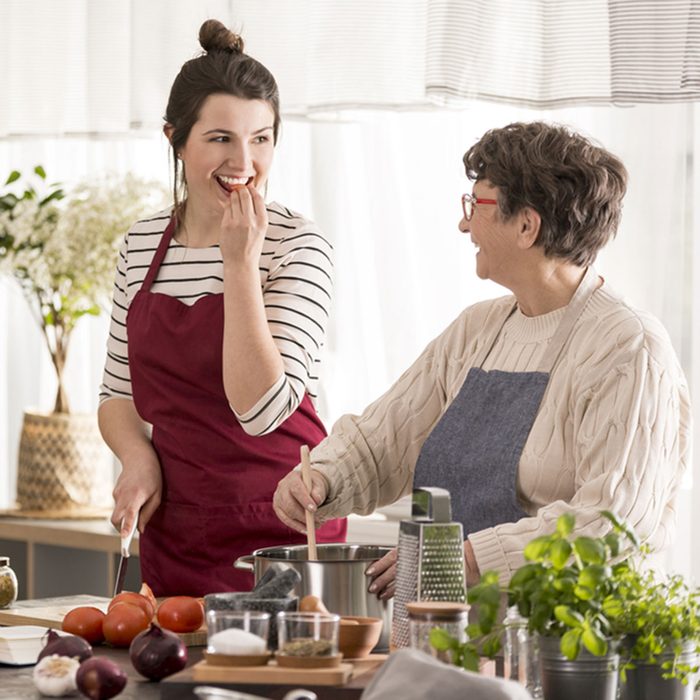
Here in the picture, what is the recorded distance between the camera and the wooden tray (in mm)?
1423

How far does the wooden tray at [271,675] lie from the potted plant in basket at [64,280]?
6.75 ft

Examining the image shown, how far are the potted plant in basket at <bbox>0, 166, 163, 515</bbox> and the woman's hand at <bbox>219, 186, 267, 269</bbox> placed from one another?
3.69 feet

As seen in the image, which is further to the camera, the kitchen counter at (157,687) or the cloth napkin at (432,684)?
the kitchen counter at (157,687)

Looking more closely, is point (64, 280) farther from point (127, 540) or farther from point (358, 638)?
point (358, 638)

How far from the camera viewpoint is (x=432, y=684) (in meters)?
1.27

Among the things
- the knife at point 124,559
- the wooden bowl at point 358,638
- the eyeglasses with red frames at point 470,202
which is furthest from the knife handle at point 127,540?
the eyeglasses with red frames at point 470,202

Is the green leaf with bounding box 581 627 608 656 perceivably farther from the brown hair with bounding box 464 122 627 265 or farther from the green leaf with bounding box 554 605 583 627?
the brown hair with bounding box 464 122 627 265

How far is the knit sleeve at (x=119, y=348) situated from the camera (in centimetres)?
251

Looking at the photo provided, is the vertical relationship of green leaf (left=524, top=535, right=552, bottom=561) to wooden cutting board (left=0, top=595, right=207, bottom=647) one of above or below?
above

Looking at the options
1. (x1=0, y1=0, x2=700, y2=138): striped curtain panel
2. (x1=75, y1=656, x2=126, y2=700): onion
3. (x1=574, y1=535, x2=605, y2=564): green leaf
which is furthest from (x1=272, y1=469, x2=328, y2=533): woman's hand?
(x1=0, y1=0, x2=700, y2=138): striped curtain panel

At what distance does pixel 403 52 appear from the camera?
10.2ft

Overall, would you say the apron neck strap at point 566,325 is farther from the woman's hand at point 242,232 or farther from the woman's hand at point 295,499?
the woman's hand at point 242,232

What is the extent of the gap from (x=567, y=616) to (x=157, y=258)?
129cm

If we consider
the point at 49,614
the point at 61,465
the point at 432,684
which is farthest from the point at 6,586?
the point at 61,465
